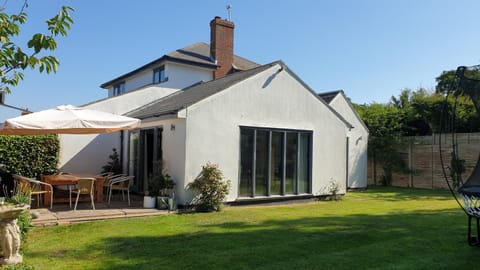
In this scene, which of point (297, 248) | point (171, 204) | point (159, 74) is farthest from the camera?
point (159, 74)

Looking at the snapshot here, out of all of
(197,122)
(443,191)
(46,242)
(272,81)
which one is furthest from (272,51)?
(46,242)

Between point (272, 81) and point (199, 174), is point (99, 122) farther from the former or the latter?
point (272, 81)

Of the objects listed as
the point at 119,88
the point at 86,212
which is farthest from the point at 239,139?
the point at 119,88

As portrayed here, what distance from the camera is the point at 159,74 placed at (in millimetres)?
19734

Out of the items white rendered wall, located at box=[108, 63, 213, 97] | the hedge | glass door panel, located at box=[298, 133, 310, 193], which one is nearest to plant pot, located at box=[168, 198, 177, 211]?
glass door panel, located at box=[298, 133, 310, 193]

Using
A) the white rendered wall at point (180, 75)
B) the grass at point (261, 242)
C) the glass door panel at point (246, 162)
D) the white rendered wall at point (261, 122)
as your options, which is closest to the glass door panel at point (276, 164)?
the white rendered wall at point (261, 122)

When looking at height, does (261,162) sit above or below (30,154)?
below

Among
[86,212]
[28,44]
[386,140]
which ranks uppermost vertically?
[28,44]

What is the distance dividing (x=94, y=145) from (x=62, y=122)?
5469 millimetres

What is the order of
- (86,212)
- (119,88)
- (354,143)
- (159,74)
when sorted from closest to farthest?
(86,212) → (354,143) → (159,74) → (119,88)

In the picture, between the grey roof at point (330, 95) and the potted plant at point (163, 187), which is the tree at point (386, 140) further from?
the potted plant at point (163, 187)

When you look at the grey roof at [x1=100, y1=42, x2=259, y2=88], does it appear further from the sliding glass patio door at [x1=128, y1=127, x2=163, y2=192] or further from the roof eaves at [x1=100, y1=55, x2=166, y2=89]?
the sliding glass patio door at [x1=128, y1=127, x2=163, y2=192]

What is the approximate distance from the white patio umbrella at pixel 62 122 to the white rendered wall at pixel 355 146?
1171cm

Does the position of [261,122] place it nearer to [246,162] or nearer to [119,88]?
[246,162]
